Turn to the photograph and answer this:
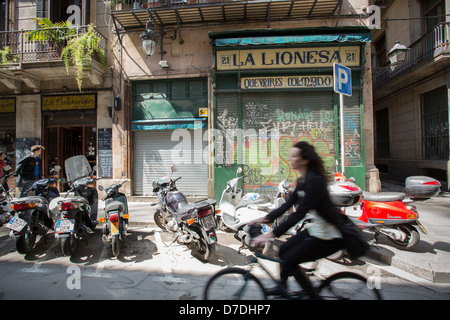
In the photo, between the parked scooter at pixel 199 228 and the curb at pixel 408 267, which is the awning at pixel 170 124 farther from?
the curb at pixel 408 267

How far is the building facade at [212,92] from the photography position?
8.16 metres

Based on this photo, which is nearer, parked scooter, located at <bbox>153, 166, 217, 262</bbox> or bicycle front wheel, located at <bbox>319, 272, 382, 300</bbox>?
bicycle front wheel, located at <bbox>319, 272, 382, 300</bbox>

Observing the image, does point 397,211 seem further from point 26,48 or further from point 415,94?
point 26,48

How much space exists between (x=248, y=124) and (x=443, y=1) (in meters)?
10.3

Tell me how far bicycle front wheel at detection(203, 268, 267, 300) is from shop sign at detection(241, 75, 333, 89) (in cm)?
712

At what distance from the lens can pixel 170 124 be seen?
8.83 m

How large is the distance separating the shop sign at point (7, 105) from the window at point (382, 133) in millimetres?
18748

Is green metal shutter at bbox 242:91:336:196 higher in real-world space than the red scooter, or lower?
higher

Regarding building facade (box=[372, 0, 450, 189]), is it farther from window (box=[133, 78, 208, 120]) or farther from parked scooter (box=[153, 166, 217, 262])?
parked scooter (box=[153, 166, 217, 262])

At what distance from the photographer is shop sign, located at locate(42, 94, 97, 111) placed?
31.2ft

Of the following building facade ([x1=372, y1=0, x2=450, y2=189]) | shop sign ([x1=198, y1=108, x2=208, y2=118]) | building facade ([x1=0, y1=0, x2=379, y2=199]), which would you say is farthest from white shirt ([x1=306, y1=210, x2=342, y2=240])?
building facade ([x1=372, y1=0, x2=450, y2=189])

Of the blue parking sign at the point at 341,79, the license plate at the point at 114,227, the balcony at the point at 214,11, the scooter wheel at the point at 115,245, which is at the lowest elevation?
the scooter wheel at the point at 115,245

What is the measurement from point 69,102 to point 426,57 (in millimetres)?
14795

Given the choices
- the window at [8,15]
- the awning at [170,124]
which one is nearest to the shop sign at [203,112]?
the awning at [170,124]
